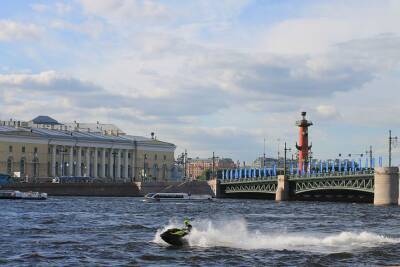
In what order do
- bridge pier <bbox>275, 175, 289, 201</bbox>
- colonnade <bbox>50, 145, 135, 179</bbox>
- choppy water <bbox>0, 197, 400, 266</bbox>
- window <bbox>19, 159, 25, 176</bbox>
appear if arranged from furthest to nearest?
colonnade <bbox>50, 145, 135, 179</bbox>
window <bbox>19, 159, 25, 176</bbox>
bridge pier <bbox>275, 175, 289, 201</bbox>
choppy water <bbox>0, 197, 400, 266</bbox>

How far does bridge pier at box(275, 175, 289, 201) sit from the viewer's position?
9875 cm

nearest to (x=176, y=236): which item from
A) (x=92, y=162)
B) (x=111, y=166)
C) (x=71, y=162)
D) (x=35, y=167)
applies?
(x=35, y=167)

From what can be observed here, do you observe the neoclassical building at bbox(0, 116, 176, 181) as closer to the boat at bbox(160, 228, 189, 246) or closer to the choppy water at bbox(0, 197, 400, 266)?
the choppy water at bbox(0, 197, 400, 266)

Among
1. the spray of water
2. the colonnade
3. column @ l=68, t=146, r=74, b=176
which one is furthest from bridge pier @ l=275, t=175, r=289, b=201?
the spray of water

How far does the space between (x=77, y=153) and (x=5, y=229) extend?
95.1 m

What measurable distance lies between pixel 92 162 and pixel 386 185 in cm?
6890

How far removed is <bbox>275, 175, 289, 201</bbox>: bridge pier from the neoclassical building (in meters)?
43.1

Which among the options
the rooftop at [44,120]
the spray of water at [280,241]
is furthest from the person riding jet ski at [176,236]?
the rooftop at [44,120]

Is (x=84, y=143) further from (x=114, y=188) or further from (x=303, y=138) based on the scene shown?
(x=303, y=138)

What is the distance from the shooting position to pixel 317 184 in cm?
9300

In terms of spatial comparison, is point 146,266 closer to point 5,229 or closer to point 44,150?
point 5,229

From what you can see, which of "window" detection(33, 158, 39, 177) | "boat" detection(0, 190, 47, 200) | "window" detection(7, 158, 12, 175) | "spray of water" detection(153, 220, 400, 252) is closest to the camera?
"spray of water" detection(153, 220, 400, 252)

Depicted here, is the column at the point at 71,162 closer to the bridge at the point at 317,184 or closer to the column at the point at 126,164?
the column at the point at 126,164

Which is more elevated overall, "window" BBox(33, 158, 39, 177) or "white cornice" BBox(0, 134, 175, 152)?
"white cornice" BBox(0, 134, 175, 152)
